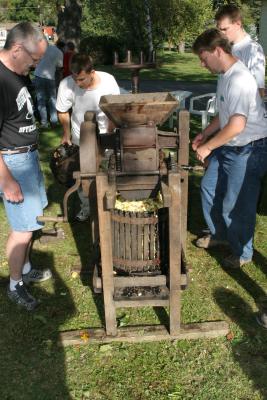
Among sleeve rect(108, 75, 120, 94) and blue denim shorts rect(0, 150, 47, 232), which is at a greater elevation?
sleeve rect(108, 75, 120, 94)

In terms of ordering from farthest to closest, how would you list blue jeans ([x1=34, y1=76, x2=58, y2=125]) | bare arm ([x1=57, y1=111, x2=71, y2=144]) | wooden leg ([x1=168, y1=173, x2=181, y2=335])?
blue jeans ([x1=34, y1=76, x2=58, y2=125]) → bare arm ([x1=57, y1=111, x2=71, y2=144]) → wooden leg ([x1=168, y1=173, x2=181, y2=335])

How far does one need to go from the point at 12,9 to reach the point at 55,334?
87344mm

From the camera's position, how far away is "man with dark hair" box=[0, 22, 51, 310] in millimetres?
2823

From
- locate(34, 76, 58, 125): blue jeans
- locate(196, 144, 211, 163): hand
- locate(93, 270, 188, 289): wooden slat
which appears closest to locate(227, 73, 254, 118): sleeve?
locate(196, 144, 211, 163): hand

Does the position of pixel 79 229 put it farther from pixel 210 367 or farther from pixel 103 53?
pixel 103 53

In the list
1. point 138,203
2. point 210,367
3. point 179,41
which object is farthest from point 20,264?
point 179,41

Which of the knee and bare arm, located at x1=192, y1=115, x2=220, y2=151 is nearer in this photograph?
the knee

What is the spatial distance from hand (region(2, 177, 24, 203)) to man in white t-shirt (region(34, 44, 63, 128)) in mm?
5967

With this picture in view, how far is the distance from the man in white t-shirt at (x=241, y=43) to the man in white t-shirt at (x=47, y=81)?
5124 millimetres

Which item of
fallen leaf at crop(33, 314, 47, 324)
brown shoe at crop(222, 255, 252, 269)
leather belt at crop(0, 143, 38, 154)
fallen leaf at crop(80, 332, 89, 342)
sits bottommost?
fallen leaf at crop(33, 314, 47, 324)

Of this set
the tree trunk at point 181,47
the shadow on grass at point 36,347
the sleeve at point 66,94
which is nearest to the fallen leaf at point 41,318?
the shadow on grass at point 36,347

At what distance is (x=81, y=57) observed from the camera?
400 cm

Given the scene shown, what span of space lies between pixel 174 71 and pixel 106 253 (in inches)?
688

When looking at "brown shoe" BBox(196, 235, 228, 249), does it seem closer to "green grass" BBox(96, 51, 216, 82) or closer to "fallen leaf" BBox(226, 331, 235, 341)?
"fallen leaf" BBox(226, 331, 235, 341)
